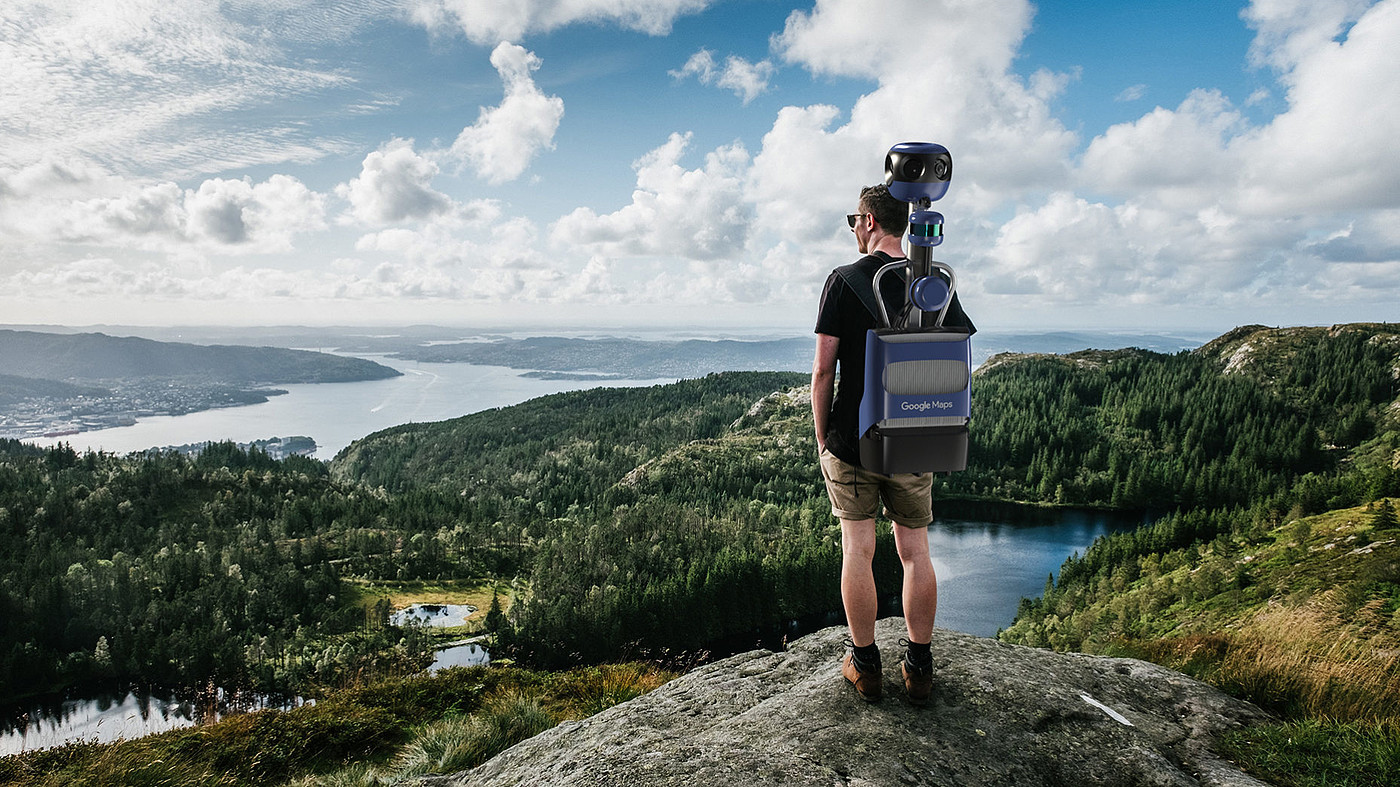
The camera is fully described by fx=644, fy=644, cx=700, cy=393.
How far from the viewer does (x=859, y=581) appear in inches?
186

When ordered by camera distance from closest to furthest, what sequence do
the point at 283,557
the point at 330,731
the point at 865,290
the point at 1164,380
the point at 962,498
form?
the point at 865,290 → the point at 330,731 → the point at 283,557 → the point at 962,498 → the point at 1164,380

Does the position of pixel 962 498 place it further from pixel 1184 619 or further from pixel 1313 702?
pixel 1313 702

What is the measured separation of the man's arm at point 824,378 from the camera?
14.4 ft

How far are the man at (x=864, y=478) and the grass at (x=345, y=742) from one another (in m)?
3.77

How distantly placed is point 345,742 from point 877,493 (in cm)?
714

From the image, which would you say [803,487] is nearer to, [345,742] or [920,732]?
[345,742]

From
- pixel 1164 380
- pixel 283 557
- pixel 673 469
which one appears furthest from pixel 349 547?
pixel 1164 380

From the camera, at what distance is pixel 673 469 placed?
Answer: 169 meters

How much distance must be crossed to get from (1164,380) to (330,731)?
24240 cm

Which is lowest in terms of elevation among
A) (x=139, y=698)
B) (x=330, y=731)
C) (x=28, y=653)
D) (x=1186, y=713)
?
(x=139, y=698)

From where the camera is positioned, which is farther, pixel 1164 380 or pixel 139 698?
pixel 1164 380

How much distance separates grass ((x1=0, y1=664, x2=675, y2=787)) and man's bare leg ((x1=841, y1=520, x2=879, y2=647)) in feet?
12.3

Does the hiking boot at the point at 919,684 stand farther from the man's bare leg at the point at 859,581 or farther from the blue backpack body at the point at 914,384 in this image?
the blue backpack body at the point at 914,384

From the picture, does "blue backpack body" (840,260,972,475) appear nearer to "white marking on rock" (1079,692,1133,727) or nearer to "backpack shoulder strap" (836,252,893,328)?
"backpack shoulder strap" (836,252,893,328)
